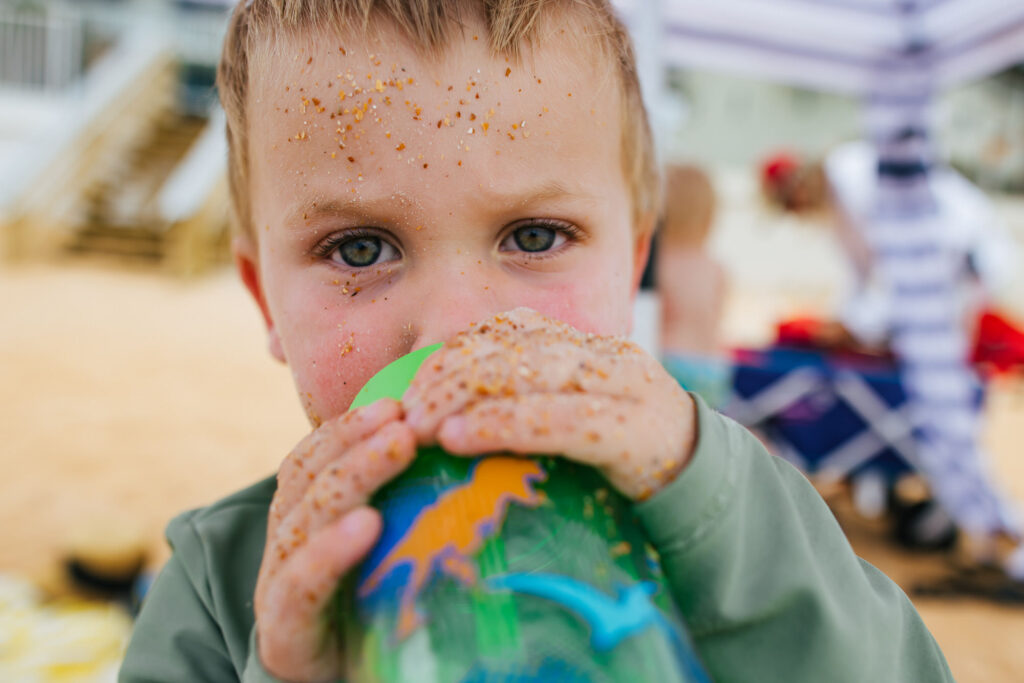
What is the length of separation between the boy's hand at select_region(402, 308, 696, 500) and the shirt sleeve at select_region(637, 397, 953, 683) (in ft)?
0.11

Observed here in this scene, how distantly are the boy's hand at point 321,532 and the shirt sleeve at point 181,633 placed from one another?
348 millimetres

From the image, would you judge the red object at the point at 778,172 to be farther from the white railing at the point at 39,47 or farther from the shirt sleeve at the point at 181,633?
the white railing at the point at 39,47

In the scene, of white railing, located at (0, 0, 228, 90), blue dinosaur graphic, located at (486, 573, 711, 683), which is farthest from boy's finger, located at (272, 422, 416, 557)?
white railing, located at (0, 0, 228, 90)

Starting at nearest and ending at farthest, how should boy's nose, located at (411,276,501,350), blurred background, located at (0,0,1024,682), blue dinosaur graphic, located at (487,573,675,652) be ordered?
1. blue dinosaur graphic, located at (487,573,675,652)
2. boy's nose, located at (411,276,501,350)
3. blurred background, located at (0,0,1024,682)

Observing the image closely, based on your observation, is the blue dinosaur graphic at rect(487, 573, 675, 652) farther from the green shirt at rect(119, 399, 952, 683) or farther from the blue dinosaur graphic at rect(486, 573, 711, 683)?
the green shirt at rect(119, 399, 952, 683)

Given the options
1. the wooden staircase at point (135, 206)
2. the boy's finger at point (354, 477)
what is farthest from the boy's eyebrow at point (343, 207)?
the wooden staircase at point (135, 206)

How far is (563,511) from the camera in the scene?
2.28 ft

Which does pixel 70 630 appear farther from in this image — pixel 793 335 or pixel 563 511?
pixel 793 335

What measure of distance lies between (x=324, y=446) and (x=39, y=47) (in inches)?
739

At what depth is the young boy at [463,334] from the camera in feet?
2.42

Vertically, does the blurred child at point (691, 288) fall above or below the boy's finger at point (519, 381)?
below

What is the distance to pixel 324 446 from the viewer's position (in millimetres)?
775

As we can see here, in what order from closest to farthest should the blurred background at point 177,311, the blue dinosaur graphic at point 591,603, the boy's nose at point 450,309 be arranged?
the blue dinosaur graphic at point 591,603 → the boy's nose at point 450,309 → the blurred background at point 177,311

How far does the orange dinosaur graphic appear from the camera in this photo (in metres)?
0.65
